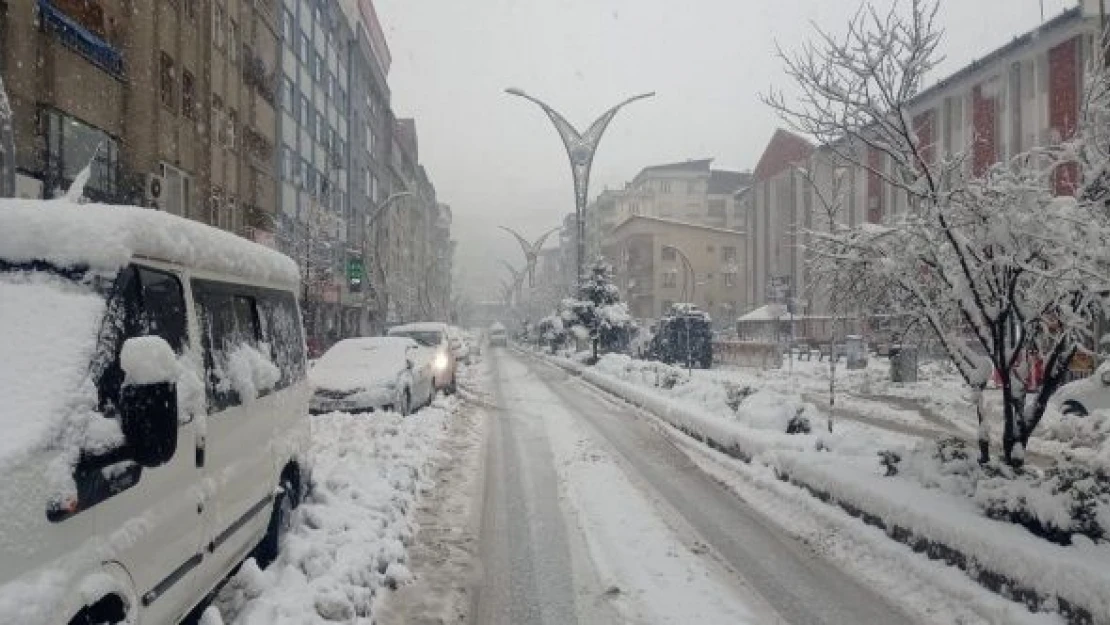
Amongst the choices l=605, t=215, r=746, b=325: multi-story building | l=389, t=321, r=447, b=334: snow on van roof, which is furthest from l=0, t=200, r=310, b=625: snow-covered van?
l=605, t=215, r=746, b=325: multi-story building

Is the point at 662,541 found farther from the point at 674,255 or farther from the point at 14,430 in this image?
the point at 674,255

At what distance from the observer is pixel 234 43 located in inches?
1304

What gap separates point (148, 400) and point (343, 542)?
11.6 feet

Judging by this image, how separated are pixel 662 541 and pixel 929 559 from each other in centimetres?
207

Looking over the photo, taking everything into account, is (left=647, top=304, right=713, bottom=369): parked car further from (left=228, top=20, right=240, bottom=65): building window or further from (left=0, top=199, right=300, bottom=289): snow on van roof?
(left=0, top=199, right=300, bottom=289): snow on van roof

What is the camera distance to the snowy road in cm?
562

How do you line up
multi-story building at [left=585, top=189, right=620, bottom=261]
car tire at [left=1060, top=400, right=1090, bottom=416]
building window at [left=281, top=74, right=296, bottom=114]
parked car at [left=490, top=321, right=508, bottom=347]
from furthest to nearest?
multi-story building at [left=585, top=189, right=620, bottom=261]
parked car at [left=490, top=321, right=508, bottom=347]
building window at [left=281, top=74, right=296, bottom=114]
car tire at [left=1060, top=400, right=1090, bottom=416]

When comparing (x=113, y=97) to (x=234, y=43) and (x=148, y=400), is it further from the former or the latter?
(x=148, y=400)

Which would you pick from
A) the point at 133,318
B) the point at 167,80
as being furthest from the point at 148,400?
the point at 167,80

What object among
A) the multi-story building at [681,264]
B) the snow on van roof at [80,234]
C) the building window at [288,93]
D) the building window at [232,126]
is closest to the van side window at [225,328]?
the snow on van roof at [80,234]

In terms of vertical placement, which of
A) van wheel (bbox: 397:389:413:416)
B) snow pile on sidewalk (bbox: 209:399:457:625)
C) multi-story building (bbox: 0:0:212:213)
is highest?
multi-story building (bbox: 0:0:212:213)

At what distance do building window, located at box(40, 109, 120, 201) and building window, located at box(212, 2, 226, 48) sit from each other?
33.4 feet

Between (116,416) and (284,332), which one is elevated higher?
(284,332)

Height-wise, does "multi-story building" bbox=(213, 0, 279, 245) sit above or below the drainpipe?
above
